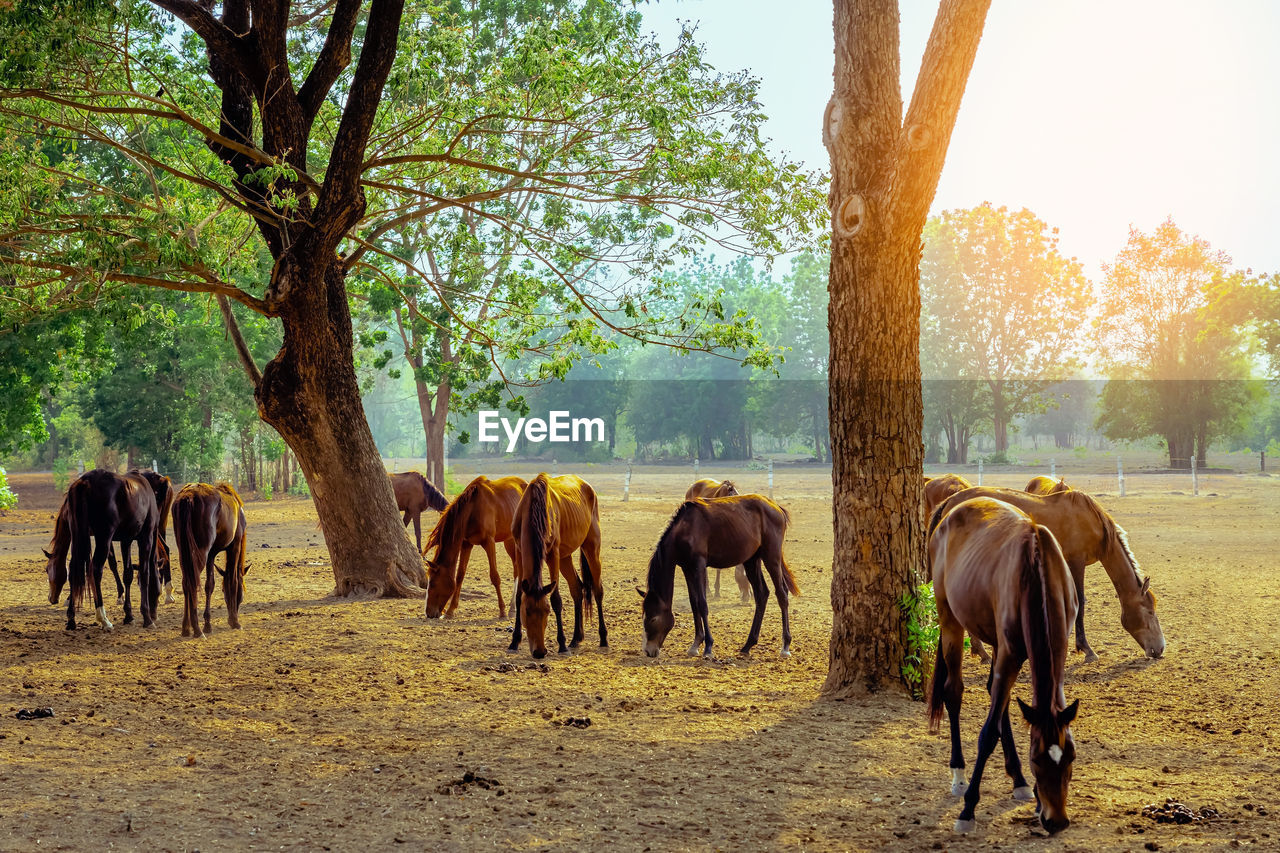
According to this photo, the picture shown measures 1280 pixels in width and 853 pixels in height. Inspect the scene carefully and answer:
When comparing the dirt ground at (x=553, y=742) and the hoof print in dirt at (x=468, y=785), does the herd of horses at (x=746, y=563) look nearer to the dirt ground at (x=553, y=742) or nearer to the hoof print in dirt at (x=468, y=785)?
the dirt ground at (x=553, y=742)

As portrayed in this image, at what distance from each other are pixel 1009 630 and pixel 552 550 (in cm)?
618

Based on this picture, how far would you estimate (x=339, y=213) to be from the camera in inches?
476

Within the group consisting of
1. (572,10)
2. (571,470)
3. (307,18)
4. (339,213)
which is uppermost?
(572,10)

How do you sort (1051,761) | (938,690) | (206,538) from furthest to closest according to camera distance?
(206,538) → (938,690) → (1051,761)

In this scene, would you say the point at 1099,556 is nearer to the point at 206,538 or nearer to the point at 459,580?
the point at 459,580

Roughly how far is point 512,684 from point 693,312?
659 cm

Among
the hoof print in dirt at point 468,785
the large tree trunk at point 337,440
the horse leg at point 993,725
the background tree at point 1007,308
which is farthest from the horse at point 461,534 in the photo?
the background tree at point 1007,308

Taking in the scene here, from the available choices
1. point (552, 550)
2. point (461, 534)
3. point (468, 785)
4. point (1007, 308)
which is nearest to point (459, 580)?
point (461, 534)

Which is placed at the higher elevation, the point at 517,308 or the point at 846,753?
the point at 517,308

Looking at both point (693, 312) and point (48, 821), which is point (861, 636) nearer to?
point (48, 821)

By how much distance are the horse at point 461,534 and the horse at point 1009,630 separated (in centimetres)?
648

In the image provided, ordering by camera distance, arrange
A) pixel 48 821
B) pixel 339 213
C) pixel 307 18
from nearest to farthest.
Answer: pixel 48 821 < pixel 339 213 < pixel 307 18

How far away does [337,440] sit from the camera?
1392cm

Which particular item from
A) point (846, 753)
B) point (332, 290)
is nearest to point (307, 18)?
point (332, 290)
